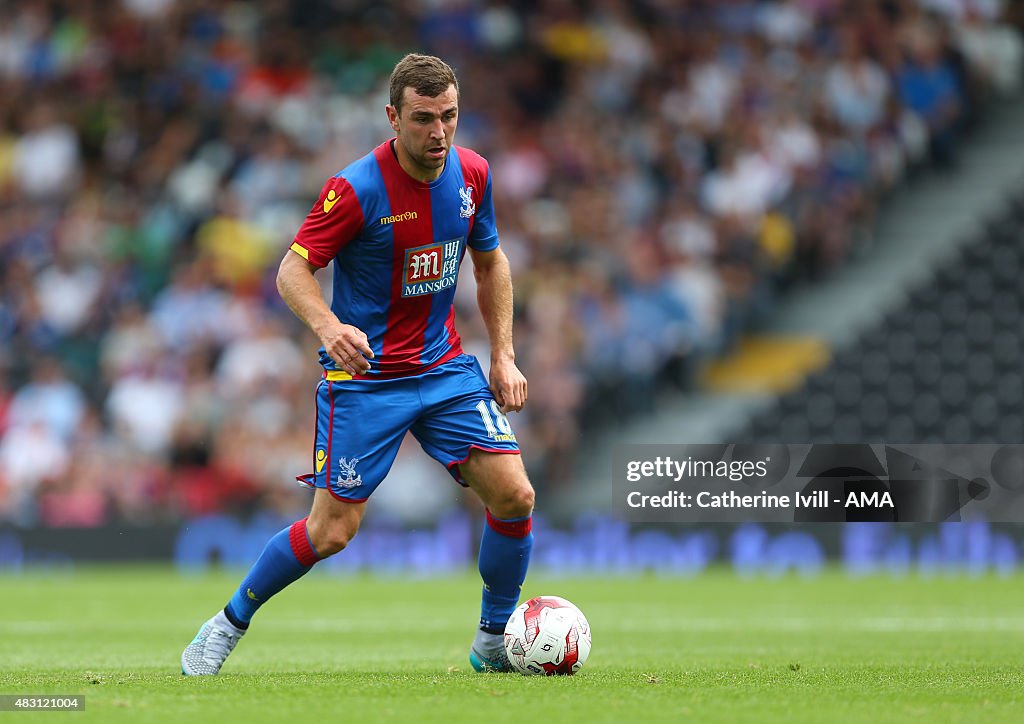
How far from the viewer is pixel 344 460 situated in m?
6.76

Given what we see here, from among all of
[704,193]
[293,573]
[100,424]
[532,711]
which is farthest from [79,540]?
[532,711]

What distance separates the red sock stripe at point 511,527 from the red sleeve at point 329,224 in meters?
1.31

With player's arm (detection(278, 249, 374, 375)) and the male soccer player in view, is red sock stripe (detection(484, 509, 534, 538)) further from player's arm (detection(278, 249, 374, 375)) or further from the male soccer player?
player's arm (detection(278, 249, 374, 375))

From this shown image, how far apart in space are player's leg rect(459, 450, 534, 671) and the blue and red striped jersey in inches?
19.8

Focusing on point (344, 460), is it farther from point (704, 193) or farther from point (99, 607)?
point (704, 193)

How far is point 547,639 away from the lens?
22.4 ft

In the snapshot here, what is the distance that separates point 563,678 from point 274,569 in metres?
1.25

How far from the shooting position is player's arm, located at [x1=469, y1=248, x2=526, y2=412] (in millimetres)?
7078

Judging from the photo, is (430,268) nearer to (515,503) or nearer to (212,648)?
(515,503)

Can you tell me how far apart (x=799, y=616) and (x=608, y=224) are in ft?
24.1

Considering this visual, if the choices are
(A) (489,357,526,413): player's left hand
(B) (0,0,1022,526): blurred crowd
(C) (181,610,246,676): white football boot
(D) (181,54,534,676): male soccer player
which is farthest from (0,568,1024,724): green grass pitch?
(B) (0,0,1022,526): blurred crowd

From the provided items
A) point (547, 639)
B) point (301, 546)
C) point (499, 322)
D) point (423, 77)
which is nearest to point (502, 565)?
point (547, 639)

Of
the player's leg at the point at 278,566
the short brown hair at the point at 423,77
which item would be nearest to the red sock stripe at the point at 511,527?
the player's leg at the point at 278,566

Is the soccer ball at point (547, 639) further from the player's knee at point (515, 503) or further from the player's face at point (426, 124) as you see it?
the player's face at point (426, 124)
